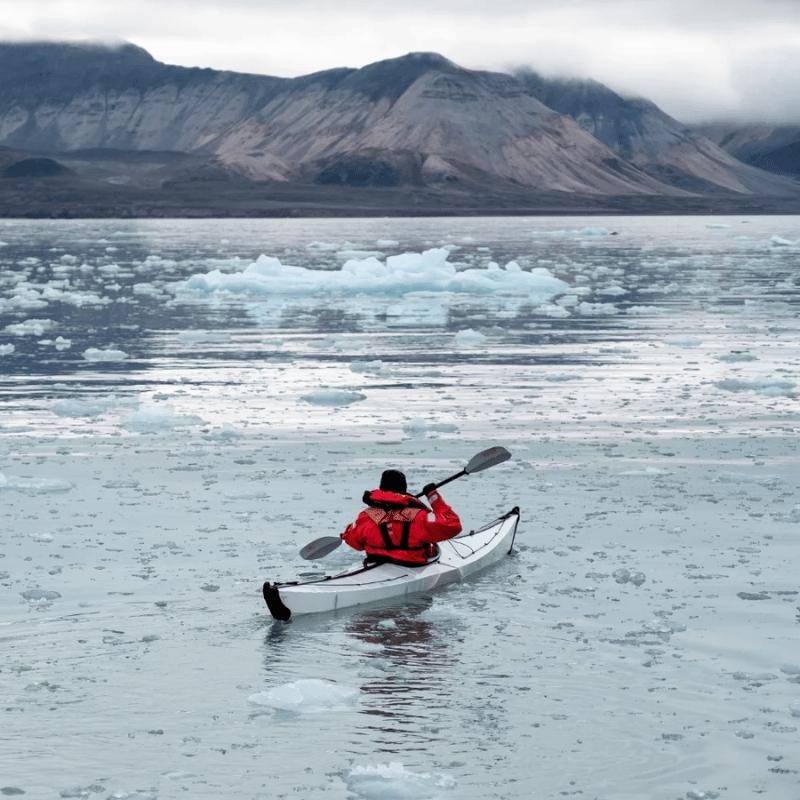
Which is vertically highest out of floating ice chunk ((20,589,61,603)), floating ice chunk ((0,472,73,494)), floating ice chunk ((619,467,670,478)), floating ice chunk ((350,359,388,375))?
floating ice chunk ((350,359,388,375))

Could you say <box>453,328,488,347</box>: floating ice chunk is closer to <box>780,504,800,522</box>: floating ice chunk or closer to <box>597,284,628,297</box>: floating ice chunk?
<box>597,284,628,297</box>: floating ice chunk

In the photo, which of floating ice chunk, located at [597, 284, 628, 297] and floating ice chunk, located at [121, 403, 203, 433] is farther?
floating ice chunk, located at [597, 284, 628, 297]

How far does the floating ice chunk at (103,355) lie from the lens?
2343cm

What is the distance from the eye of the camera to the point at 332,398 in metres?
18.0

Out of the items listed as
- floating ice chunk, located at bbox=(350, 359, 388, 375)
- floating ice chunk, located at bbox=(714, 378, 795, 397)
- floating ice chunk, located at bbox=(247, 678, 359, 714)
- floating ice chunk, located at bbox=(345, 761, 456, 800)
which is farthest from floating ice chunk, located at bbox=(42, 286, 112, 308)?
floating ice chunk, located at bbox=(345, 761, 456, 800)

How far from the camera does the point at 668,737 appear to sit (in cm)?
720

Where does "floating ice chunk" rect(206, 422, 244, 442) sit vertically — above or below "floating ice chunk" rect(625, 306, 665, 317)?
below

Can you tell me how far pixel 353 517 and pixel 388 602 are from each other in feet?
7.59

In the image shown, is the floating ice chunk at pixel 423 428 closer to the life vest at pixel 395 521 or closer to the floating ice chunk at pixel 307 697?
the life vest at pixel 395 521


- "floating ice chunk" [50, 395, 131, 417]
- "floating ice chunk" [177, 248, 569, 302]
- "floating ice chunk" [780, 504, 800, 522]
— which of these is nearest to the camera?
"floating ice chunk" [780, 504, 800, 522]

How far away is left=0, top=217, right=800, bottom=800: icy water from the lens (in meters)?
6.97

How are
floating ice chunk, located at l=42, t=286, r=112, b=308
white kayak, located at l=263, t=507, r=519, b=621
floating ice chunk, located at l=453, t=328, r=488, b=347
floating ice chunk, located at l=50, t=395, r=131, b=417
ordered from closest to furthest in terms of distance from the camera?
white kayak, located at l=263, t=507, r=519, b=621 → floating ice chunk, located at l=50, t=395, r=131, b=417 → floating ice chunk, located at l=453, t=328, r=488, b=347 → floating ice chunk, located at l=42, t=286, r=112, b=308

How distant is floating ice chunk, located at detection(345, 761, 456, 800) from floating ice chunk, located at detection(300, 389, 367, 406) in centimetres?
1138

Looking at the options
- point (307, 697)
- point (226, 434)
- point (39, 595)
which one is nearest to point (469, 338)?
point (226, 434)
